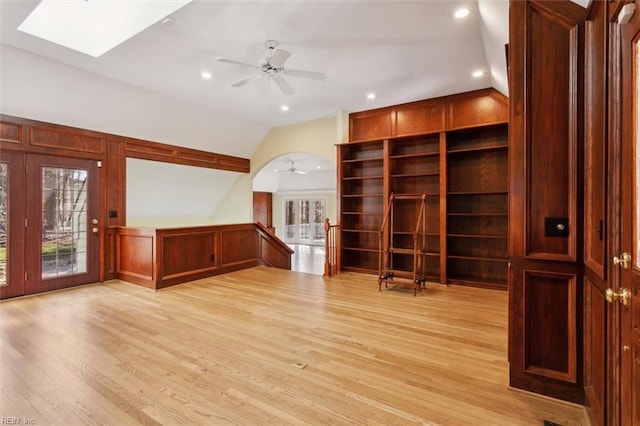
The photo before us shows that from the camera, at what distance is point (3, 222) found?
411 cm

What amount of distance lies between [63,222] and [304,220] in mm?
8815

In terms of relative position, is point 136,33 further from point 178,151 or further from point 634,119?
point 634,119

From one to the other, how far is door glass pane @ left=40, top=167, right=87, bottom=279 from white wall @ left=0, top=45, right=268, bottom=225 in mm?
831

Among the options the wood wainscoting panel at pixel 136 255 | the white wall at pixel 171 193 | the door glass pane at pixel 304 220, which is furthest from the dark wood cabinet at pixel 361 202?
the door glass pane at pixel 304 220

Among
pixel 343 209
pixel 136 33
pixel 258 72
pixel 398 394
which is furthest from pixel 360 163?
pixel 398 394

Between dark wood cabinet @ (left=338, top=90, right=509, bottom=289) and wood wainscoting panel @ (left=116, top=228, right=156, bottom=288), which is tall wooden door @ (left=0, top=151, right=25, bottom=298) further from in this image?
dark wood cabinet @ (left=338, top=90, right=509, bottom=289)

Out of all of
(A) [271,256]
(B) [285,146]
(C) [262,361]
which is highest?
(B) [285,146]

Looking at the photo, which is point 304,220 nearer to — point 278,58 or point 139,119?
point 139,119

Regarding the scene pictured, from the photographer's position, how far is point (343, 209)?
5.95 m

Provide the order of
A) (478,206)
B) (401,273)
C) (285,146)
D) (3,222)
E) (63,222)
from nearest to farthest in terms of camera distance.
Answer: (3,222) → (401,273) → (63,222) → (478,206) → (285,146)

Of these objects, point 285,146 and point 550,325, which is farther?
point 285,146

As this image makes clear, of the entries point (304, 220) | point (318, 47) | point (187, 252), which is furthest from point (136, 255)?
point (304, 220)

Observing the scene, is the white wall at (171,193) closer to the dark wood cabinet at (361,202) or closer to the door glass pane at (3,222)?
the door glass pane at (3,222)

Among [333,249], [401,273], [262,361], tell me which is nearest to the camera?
[262,361]
